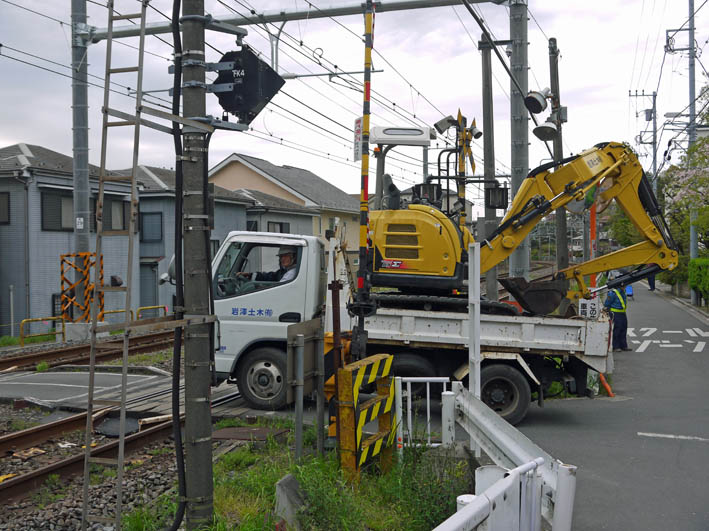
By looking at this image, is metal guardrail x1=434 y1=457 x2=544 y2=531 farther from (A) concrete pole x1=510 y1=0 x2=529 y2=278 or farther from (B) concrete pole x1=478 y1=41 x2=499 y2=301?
(B) concrete pole x1=478 y1=41 x2=499 y2=301

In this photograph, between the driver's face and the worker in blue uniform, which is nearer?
the driver's face

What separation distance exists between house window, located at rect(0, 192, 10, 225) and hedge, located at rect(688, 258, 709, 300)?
27.1 metres

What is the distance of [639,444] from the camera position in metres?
8.64

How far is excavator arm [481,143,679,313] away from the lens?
1047 cm

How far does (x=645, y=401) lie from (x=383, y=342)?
488cm

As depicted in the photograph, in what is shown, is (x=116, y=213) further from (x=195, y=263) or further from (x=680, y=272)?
(x=680, y=272)

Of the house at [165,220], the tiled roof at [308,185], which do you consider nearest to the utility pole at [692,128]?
the house at [165,220]

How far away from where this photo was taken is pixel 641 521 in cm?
604

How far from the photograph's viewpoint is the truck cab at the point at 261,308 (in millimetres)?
10039

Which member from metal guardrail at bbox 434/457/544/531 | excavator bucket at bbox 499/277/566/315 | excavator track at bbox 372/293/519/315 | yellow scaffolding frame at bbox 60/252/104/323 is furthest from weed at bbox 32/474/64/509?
yellow scaffolding frame at bbox 60/252/104/323

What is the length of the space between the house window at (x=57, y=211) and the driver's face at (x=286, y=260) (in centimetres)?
1525

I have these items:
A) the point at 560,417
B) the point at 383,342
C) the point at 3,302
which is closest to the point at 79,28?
the point at 3,302

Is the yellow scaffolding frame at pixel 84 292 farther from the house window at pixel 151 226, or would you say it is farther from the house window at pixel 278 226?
the house window at pixel 278 226

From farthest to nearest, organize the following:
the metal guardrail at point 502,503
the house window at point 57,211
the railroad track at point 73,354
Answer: the house window at point 57,211 → the railroad track at point 73,354 → the metal guardrail at point 502,503
